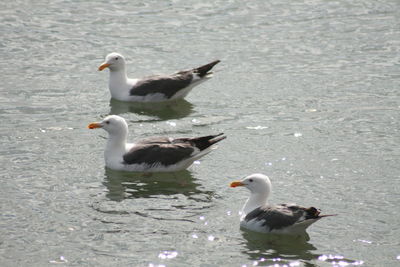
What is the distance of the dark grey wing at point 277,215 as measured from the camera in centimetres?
1149

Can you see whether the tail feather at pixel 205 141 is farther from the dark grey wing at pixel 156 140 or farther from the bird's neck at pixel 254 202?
the bird's neck at pixel 254 202

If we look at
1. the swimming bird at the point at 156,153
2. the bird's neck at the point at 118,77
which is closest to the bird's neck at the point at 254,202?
the swimming bird at the point at 156,153

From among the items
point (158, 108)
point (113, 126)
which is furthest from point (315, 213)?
point (158, 108)

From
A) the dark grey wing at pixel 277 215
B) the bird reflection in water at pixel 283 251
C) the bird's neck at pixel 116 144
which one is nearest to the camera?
the bird reflection in water at pixel 283 251

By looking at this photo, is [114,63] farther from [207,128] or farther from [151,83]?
[207,128]

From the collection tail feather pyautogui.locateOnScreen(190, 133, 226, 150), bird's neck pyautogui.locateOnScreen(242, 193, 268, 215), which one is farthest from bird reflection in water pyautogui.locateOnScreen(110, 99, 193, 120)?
bird's neck pyautogui.locateOnScreen(242, 193, 268, 215)

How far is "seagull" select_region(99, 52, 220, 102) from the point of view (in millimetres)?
17469

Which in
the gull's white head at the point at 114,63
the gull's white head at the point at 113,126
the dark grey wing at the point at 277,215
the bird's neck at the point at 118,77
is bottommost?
the dark grey wing at the point at 277,215

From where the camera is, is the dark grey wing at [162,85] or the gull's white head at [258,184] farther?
the dark grey wing at [162,85]

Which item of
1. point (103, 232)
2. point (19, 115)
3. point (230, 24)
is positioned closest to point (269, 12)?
point (230, 24)

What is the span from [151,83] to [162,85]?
22 centimetres

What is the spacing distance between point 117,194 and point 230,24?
9.20 m

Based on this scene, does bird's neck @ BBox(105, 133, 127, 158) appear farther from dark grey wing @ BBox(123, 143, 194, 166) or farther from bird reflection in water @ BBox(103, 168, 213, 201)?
bird reflection in water @ BBox(103, 168, 213, 201)

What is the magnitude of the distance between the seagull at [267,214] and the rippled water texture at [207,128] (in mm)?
174
